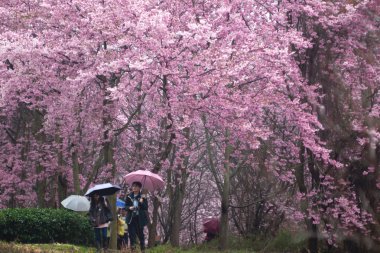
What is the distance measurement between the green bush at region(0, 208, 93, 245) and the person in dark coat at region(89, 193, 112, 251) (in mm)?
3435

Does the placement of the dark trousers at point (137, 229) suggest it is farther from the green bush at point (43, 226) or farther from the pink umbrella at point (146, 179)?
the green bush at point (43, 226)

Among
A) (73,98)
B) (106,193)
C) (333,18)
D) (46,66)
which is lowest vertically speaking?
(106,193)

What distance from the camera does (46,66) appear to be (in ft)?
47.7

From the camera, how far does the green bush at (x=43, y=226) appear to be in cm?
1383

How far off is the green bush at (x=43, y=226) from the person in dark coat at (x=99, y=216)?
344 centimetres

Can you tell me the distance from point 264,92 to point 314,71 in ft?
6.84

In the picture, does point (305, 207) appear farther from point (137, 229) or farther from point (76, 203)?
point (76, 203)

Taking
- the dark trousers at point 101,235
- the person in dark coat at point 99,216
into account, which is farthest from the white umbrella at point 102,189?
the dark trousers at point 101,235

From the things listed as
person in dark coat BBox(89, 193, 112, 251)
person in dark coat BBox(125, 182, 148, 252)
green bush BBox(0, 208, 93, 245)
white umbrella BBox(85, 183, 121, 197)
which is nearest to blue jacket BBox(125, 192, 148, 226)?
person in dark coat BBox(125, 182, 148, 252)

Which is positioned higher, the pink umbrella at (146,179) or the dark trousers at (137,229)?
the pink umbrella at (146,179)

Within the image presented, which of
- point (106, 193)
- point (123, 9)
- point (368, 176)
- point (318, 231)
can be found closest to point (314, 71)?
point (368, 176)

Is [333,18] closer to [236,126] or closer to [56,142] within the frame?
[236,126]

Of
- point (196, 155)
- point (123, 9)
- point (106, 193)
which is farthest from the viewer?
point (196, 155)

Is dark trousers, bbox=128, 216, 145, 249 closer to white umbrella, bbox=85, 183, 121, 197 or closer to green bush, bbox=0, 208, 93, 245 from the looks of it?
white umbrella, bbox=85, 183, 121, 197
